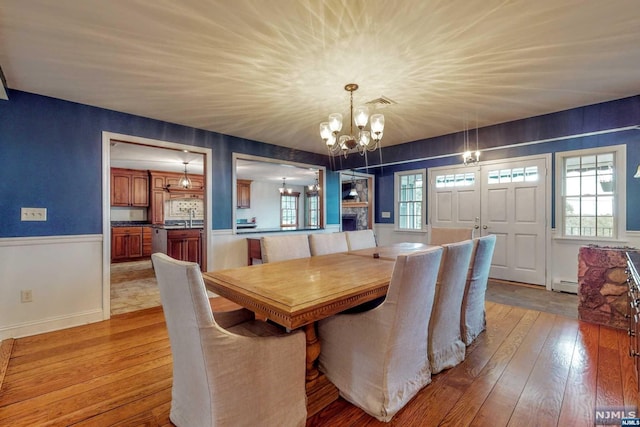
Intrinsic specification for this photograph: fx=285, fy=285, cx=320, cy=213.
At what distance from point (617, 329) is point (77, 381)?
459 centimetres

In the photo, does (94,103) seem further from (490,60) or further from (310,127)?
(490,60)

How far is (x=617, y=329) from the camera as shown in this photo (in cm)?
276

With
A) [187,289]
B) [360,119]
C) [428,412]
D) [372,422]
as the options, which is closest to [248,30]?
[360,119]

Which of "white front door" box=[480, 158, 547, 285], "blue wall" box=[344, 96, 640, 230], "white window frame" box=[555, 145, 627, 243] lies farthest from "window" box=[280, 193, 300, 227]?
"white window frame" box=[555, 145, 627, 243]

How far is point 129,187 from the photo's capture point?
6930mm

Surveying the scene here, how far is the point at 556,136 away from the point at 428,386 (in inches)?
118

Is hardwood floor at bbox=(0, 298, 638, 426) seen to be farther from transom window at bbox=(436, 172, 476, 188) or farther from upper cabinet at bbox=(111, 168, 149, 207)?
upper cabinet at bbox=(111, 168, 149, 207)

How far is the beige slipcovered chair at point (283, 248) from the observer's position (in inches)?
102

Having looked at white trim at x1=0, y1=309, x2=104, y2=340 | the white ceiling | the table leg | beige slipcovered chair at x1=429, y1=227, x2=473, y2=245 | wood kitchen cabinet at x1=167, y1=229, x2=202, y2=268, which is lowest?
white trim at x1=0, y1=309, x2=104, y2=340

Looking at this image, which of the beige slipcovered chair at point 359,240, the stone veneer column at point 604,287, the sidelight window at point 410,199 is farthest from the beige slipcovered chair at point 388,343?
the sidelight window at point 410,199

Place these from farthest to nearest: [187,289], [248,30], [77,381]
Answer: [77,381], [248,30], [187,289]

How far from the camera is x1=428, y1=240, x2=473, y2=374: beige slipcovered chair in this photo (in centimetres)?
197

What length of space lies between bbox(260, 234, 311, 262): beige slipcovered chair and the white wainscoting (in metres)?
1.88

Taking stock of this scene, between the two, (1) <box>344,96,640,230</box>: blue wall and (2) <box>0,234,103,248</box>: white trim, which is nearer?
(2) <box>0,234,103,248</box>: white trim
